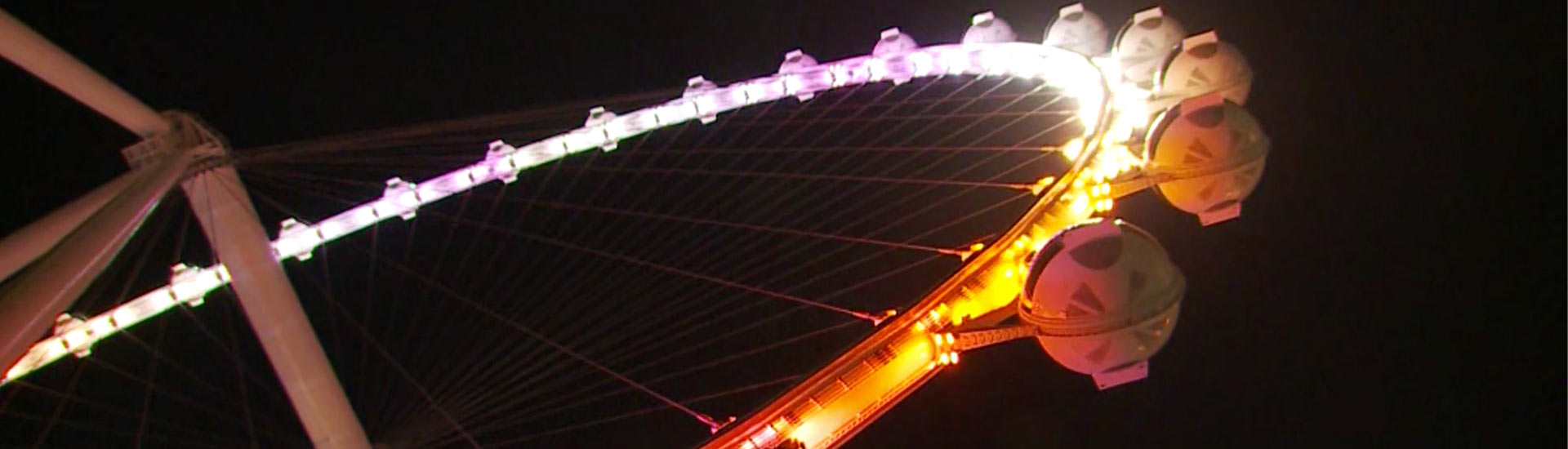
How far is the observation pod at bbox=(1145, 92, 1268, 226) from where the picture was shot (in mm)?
3566

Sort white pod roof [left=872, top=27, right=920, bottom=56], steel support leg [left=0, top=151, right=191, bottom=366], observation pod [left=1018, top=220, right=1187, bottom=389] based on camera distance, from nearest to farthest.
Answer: steel support leg [left=0, top=151, right=191, bottom=366] → observation pod [left=1018, top=220, right=1187, bottom=389] → white pod roof [left=872, top=27, right=920, bottom=56]

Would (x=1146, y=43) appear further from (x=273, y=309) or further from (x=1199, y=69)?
(x=273, y=309)

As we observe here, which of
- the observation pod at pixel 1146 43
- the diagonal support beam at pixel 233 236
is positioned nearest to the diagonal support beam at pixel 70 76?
the diagonal support beam at pixel 233 236

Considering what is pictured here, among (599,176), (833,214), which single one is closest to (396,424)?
(599,176)

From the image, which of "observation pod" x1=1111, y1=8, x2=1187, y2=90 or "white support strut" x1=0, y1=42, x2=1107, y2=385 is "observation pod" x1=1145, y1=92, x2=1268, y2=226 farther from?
"observation pod" x1=1111, y1=8, x2=1187, y2=90

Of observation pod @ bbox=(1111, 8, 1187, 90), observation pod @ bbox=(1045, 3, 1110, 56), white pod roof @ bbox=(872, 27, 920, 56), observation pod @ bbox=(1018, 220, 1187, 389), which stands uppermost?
white pod roof @ bbox=(872, 27, 920, 56)

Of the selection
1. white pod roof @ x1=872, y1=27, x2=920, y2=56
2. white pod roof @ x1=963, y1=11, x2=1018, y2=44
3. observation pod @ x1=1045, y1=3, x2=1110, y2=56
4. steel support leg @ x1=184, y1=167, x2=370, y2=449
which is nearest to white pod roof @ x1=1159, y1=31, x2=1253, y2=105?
observation pod @ x1=1045, y1=3, x2=1110, y2=56

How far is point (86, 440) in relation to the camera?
562cm

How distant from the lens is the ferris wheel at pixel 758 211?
11.0 ft

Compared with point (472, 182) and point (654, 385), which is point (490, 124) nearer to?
point (472, 182)

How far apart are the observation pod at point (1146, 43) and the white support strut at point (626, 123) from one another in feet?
0.38

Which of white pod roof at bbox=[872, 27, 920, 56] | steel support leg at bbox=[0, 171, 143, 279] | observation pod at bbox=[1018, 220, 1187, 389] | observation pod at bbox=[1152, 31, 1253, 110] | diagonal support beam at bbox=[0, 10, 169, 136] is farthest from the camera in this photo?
white pod roof at bbox=[872, 27, 920, 56]

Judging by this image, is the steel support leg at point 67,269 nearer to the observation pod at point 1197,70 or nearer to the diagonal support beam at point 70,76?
the diagonal support beam at point 70,76

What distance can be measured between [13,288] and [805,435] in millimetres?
1730
